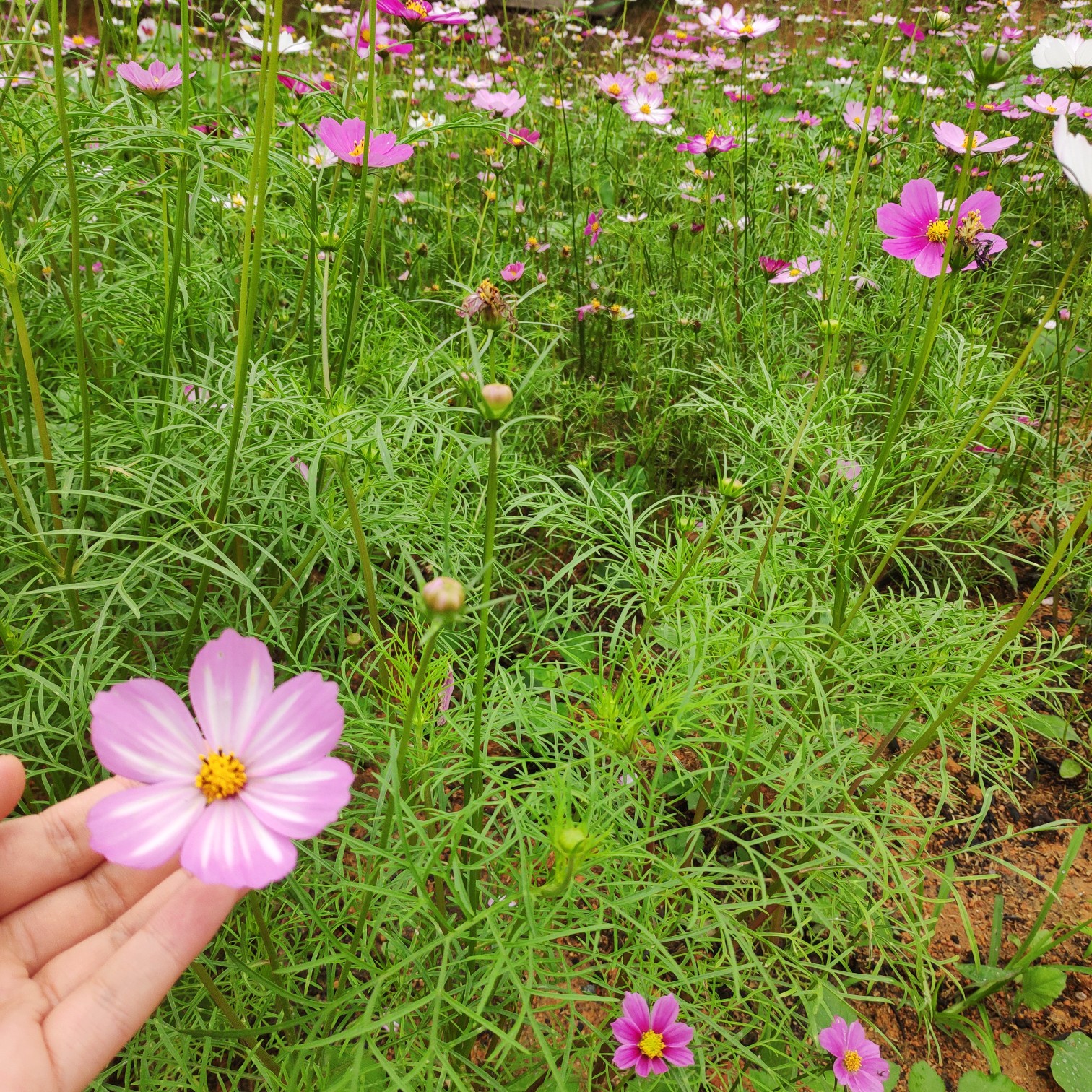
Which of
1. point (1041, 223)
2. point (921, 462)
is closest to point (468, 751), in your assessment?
point (921, 462)

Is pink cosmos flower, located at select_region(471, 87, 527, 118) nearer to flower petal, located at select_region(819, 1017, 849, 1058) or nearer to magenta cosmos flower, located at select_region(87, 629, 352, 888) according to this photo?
magenta cosmos flower, located at select_region(87, 629, 352, 888)

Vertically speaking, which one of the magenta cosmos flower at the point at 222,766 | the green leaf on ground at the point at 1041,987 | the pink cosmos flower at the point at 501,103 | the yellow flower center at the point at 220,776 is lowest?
the green leaf on ground at the point at 1041,987

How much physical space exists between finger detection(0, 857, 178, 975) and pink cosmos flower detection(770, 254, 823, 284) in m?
1.21

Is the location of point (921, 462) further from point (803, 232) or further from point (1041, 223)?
point (1041, 223)

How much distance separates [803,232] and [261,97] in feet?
4.35

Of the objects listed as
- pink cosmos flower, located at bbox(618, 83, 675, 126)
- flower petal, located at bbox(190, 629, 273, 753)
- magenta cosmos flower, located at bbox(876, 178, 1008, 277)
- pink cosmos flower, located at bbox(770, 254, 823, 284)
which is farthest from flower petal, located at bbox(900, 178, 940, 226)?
pink cosmos flower, located at bbox(618, 83, 675, 126)

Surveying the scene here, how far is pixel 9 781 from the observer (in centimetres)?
56

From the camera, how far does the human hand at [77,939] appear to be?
510 millimetres

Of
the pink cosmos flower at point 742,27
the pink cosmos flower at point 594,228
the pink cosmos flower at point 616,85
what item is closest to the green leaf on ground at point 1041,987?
the pink cosmos flower at point 594,228

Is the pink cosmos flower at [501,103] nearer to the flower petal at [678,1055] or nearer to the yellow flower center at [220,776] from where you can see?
the yellow flower center at [220,776]

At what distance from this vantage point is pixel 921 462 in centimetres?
133

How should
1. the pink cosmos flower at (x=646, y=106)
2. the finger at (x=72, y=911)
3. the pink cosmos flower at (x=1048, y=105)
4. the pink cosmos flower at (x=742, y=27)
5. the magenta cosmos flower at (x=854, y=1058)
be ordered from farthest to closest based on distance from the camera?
the pink cosmos flower at (x=646, y=106) → the pink cosmos flower at (x=742, y=27) → the pink cosmos flower at (x=1048, y=105) → the magenta cosmos flower at (x=854, y=1058) → the finger at (x=72, y=911)

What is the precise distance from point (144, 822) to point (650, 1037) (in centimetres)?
45

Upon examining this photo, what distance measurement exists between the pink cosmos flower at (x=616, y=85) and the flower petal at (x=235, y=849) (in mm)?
1755
